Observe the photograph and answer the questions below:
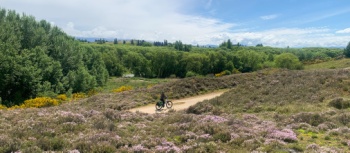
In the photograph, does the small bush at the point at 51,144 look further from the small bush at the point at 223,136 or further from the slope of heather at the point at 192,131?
the small bush at the point at 223,136

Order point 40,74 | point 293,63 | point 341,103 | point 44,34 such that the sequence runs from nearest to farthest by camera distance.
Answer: point 341,103 < point 40,74 < point 44,34 < point 293,63

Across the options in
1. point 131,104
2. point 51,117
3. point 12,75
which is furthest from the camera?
point 12,75

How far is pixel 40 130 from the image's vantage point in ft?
32.8

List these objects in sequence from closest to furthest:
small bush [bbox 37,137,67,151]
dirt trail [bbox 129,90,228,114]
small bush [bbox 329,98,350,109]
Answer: small bush [bbox 37,137,67,151] → small bush [bbox 329,98,350,109] → dirt trail [bbox 129,90,228,114]

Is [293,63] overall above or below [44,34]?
below

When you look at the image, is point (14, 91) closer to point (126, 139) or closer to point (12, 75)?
point (12, 75)

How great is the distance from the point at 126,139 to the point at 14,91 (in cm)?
3960

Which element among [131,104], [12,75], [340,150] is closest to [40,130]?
[340,150]

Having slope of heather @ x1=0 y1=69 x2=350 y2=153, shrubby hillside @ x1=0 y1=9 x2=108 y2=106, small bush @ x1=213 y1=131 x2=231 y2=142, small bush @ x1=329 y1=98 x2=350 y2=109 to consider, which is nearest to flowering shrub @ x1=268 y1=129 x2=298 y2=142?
slope of heather @ x1=0 y1=69 x2=350 y2=153

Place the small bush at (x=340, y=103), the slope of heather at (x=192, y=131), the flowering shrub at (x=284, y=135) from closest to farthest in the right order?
→ 1. the slope of heather at (x=192, y=131)
2. the flowering shrub at (x=284, y=135)
3. the small bush at (x=340, y=103)

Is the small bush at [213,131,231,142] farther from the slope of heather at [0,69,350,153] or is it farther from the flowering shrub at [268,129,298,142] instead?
the flowering shrub at [268,129,298,142]

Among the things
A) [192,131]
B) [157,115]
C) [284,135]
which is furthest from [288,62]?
[192,131]

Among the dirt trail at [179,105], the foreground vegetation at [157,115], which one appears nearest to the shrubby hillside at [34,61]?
the foreground vegetation at [157,115]

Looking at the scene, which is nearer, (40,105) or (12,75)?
(40,105)
